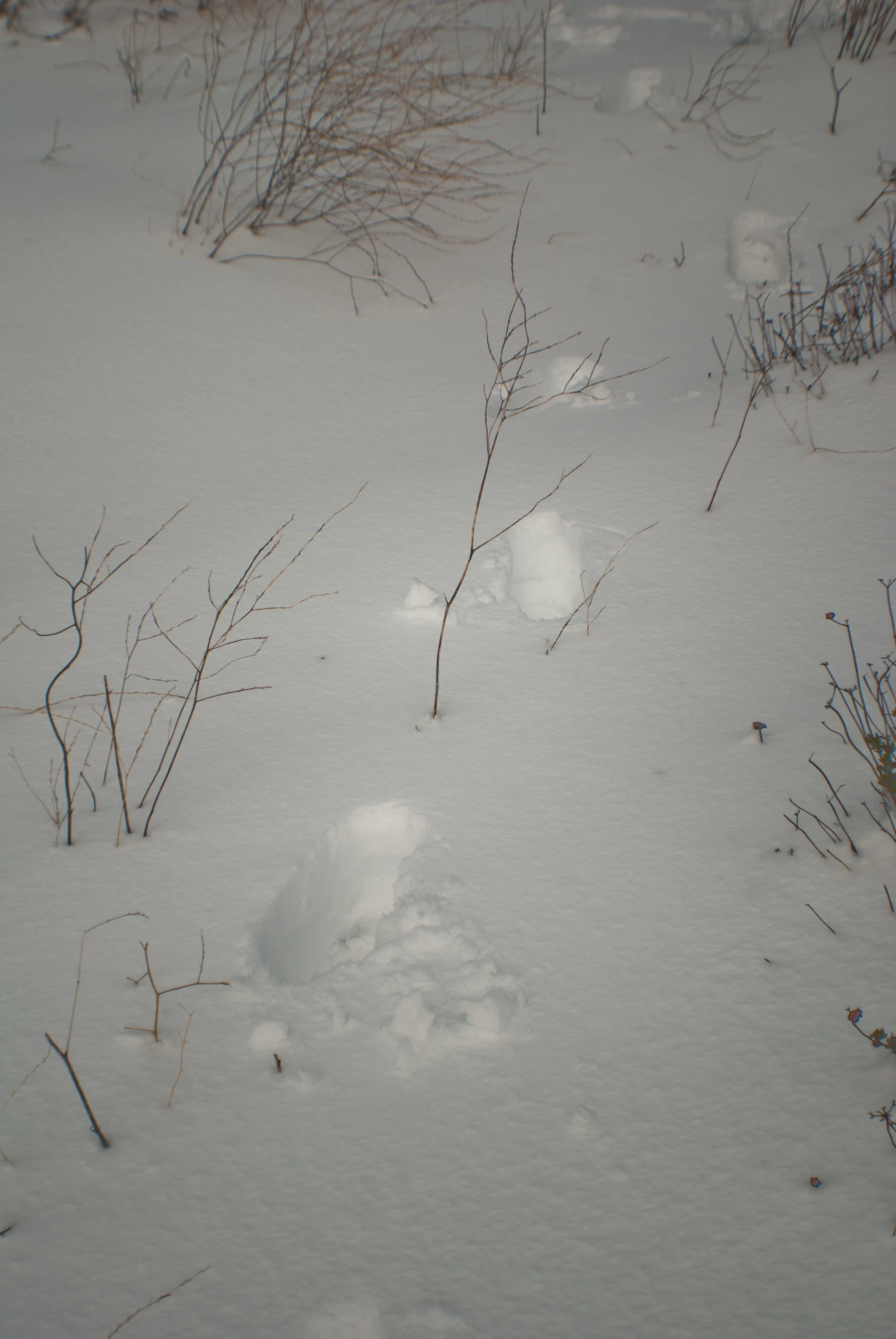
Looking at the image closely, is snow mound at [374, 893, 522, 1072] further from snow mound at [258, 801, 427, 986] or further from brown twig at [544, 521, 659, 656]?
brown twig at [544, 521, 659, 656]

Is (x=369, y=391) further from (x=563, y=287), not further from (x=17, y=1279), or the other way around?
(x=17, y=1279)

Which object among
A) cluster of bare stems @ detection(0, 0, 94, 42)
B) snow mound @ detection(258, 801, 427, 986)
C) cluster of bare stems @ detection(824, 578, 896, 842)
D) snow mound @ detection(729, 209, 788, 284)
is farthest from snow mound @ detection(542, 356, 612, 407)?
cluster of bare stems @ detection(0, 0, 94, 42)

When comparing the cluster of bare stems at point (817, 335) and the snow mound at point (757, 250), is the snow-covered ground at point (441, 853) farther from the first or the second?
the snow mound at point (757, 250)

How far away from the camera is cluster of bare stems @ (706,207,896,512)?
2.48m

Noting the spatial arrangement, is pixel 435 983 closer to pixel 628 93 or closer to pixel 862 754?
pixel 862 754

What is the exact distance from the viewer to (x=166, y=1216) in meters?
1.03

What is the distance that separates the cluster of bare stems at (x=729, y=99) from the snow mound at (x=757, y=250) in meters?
0.76

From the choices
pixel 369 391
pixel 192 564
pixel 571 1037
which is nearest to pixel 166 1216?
pixel 571 1037

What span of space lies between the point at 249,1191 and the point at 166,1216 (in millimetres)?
98

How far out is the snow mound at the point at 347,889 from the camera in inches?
56.6

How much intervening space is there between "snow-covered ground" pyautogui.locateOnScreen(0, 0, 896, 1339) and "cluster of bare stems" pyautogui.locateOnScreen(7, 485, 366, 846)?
0.03 metres

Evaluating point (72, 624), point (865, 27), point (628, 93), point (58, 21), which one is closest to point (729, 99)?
point (628, 93)

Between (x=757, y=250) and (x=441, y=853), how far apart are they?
284cm

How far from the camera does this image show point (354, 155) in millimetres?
3135
